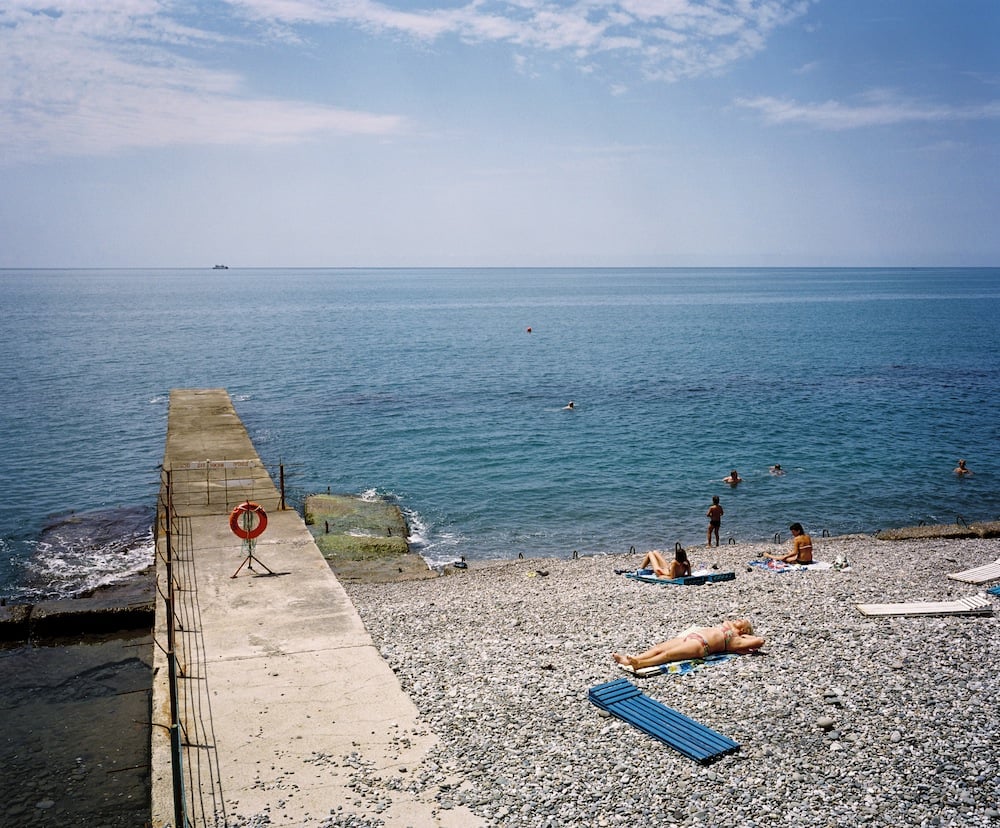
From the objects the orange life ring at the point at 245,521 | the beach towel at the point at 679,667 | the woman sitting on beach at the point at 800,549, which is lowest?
the woman sitting on beach at the point at 800,549

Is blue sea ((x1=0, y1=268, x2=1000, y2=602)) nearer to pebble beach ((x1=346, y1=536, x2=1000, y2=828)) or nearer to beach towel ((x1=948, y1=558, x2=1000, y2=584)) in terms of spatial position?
beach towel ((x1=948, y1=558, x2=1000, y2=584))

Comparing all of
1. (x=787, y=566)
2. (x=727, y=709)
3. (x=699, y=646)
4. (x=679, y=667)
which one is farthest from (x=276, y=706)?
(x=787, y=566)

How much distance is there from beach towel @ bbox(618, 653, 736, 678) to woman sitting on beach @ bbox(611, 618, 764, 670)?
5 cm

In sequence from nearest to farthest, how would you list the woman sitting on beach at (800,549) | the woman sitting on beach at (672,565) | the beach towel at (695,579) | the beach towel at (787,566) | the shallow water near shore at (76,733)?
the shallow water near shore at (76,733), the beach towel at (695,579), the woman sitting on beach at (672,565), the beach towel at (787,566), the woman sitting on beach at (800,549)

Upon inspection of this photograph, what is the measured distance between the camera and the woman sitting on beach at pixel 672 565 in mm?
20094

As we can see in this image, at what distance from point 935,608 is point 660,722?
7.23 meters

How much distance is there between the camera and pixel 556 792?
31.6ft

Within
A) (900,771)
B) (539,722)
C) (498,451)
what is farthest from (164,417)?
(900,771)

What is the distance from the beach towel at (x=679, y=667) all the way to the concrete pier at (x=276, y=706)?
3499mm

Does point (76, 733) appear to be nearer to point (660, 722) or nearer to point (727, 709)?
point (660, 722)

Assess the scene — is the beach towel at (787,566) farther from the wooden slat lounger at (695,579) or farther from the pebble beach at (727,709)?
the pebble beach at (727,709)

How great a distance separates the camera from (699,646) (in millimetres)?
13406

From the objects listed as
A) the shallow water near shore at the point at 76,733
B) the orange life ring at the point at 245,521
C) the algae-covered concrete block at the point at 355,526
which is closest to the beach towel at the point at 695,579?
the algae-covered concrete block at the point at 355,526

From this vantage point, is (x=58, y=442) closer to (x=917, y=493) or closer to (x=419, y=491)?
(x=419, y=491)
